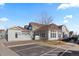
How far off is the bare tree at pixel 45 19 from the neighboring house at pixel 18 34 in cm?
28

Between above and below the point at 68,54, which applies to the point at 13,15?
above

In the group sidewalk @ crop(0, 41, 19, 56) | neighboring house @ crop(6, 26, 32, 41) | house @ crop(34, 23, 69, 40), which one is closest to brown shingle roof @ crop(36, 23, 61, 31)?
house @ crop(34, 23, 69, 40)

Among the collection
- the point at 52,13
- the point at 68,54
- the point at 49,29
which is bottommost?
the point at 68,54

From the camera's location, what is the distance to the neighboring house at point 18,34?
402 centimetres

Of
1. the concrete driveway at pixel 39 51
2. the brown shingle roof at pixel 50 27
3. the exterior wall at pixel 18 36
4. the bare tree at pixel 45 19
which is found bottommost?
the concrete driveway at pixel 39 51

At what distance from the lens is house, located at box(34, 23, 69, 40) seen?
4.06 m

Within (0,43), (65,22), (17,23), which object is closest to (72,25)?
(65,22)

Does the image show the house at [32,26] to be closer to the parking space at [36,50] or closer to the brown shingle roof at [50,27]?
the brown shingle roof at [50,27]

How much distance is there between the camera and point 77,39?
13.5ft

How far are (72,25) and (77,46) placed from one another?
355 mm

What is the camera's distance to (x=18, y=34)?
160 inches

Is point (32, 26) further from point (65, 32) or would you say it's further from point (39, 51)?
point (65, 32)

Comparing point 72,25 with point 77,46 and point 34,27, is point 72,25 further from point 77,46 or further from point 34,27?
point 34,27

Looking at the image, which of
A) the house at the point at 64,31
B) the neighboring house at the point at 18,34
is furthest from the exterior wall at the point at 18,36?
the house at the point at 64,31
